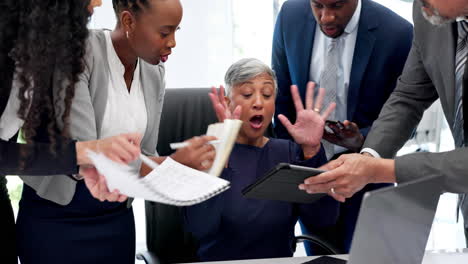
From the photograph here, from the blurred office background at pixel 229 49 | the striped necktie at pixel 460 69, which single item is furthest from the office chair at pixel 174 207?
the blurred office background at pixel 229 49

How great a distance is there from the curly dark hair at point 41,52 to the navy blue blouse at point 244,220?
2.08 feet

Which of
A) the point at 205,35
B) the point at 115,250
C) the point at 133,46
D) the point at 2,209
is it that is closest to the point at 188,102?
the point at 133,46

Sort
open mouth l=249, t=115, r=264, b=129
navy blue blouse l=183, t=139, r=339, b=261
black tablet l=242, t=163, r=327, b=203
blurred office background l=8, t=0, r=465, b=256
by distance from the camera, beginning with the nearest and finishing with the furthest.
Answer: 1. black tablet l=242, t=163, r=327, b=203
2. navy blue blouse l=183, t=139, r=339, b=261
3. open mouth l=249, t=115, r=264, b=129
4. blurred office background l=8, t=0, r=465, b=256

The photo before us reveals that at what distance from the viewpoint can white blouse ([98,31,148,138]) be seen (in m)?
1.76

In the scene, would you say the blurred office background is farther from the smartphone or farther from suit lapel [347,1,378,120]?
the smartphone

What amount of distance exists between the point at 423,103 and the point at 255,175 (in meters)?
0.66

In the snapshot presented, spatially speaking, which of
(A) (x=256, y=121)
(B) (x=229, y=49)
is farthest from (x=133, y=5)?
(B) (x=229, y=49)

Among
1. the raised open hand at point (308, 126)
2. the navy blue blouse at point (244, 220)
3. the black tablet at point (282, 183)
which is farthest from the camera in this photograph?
the navy blue blouse at point (244, 220)

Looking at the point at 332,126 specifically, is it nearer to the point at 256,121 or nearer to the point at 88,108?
the point at 256,121

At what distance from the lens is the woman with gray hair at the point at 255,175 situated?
1.85m

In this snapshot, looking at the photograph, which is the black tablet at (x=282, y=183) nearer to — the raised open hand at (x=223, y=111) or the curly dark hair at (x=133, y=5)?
the raised open hand at (x=223, y=111)

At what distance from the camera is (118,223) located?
1.87 meters

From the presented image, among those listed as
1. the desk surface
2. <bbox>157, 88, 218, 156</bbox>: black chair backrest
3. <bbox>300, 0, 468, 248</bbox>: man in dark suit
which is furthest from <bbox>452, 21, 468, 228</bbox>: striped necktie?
<bbox>157, 88, 218, 156</bbox>: black chair backrest

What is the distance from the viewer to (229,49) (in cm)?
397
